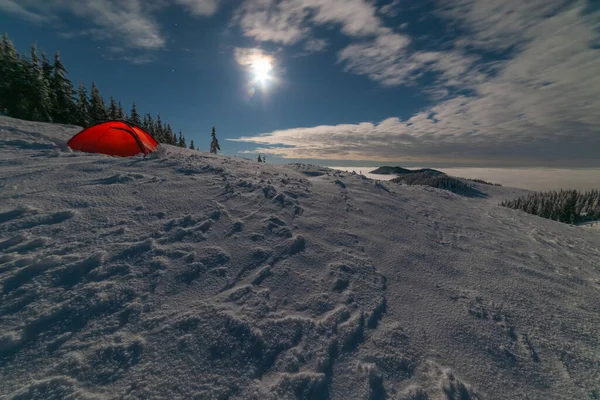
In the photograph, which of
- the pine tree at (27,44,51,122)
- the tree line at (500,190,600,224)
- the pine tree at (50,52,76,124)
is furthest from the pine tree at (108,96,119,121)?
the tree line at (500,190,600,224)

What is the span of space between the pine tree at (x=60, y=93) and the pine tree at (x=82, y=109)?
1059 mm

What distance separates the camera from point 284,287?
3424 millimetres

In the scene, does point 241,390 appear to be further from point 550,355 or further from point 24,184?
point 24,184

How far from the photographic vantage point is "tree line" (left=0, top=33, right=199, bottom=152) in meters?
23.8

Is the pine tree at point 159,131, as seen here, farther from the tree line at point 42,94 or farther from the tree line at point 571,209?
the tree line at point 571,209

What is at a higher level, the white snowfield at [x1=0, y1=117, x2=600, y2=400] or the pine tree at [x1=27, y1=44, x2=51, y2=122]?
the pine tree at [x1=27, y1=44, x2=51, y2=122]

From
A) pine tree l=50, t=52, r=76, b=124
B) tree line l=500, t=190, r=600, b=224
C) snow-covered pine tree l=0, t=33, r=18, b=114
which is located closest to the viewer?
snow-covered pine tree l=0, t=33, r=18, b=114

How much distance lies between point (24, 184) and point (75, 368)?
5021 mm

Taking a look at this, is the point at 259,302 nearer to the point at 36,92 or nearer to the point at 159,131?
the point at 36,92

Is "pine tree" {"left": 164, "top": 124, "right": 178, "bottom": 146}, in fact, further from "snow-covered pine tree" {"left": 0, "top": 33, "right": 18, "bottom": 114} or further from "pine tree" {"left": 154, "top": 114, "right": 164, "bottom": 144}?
"snow-covered pine tree" {"left": 0, "top": 33, "right": 18, "bottom": 114}

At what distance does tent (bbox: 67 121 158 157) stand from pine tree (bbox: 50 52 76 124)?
106 feet

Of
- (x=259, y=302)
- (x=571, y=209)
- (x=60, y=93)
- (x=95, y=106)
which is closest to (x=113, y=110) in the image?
(x=95, y=106)

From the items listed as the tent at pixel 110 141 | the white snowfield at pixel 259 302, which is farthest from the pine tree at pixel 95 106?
the white snowfield at pixel 259 302

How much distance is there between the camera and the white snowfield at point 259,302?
2352mm
